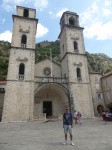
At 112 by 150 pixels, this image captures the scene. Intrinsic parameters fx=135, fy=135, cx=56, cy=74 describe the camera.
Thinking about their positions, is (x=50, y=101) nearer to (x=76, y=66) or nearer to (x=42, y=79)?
(x=42, y=79)

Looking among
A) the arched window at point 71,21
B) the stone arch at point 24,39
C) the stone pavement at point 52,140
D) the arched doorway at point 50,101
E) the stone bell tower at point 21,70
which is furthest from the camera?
the arched window at point 71,21

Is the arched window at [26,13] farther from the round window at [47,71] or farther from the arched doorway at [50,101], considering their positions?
the arched doorway at [50,101]

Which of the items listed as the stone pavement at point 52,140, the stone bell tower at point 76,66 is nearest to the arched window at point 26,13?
the stone bell tower at point 76,66

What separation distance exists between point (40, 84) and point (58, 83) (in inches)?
114

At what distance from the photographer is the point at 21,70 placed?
71.1 ft

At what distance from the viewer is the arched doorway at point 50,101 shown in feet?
73.3

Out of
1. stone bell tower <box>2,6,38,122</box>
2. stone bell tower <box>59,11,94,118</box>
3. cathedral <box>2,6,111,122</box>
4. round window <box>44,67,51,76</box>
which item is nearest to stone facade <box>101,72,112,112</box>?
cathedral <box>2,6,111,122</box>

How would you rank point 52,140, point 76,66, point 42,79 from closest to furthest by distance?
point 52,140, point 42,79, point 76,66

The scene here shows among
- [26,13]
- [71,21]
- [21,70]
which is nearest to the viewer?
[21,70]

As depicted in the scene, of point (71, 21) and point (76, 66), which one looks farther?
point (71, 21)

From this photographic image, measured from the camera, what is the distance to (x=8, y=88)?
18953 millimetres

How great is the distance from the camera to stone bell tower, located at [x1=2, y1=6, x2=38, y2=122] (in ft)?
59.7

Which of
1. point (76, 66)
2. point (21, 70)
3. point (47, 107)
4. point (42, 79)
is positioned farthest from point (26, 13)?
point (47, 107)

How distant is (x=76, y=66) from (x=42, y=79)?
652 cm
